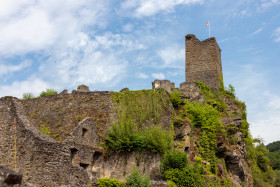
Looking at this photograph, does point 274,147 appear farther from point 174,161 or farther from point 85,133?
point 85,133

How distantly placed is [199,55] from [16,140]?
2296 centimetres

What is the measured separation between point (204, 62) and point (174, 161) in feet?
59.0

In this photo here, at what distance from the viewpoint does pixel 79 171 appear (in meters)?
11.8

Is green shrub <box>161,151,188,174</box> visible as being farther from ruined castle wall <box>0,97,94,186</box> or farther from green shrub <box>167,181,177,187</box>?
ruined castle wall <box>0,97,94,186</box>

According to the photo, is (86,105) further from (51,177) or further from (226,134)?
(226,134)

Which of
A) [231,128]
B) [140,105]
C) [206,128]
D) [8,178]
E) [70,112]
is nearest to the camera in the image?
[8,178]

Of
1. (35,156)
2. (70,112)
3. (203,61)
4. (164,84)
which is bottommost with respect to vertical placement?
(35,156)

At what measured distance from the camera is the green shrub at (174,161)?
47.6ft

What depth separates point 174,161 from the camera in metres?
14.5

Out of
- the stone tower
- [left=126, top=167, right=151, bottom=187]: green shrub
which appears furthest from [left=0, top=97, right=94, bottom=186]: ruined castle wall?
the stone tower

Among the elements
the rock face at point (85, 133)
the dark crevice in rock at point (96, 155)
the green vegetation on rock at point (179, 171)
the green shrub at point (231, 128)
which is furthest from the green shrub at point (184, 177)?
the green shrub at point (231, 128)

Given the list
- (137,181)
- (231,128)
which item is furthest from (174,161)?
(231,128)

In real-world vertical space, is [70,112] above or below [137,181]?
above

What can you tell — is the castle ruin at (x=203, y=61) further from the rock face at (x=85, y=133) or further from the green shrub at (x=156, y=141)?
the rock face at (x=85, y=133)
